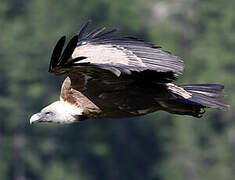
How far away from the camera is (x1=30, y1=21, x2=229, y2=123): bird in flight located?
322 inches

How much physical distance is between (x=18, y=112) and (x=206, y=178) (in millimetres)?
7444

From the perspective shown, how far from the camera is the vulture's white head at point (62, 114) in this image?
8.69 metres

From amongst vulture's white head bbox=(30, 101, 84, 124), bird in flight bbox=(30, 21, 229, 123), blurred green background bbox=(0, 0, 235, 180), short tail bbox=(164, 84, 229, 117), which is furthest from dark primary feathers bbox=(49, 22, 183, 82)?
blurred green background bbox=(0, 0, 235, 180)

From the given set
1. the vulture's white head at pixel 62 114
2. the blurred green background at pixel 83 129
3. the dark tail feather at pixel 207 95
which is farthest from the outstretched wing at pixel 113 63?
the blurred green background at pixel 83 129

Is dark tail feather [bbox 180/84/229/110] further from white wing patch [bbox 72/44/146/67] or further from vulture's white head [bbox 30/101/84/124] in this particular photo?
vulture's white head [bbox 30/101/84/124]

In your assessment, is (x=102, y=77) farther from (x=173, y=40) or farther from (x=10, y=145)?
(x=173, y=40)

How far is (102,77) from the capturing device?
819 cm

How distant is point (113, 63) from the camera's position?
8.18 metres

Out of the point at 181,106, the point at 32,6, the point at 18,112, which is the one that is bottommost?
the point at 18,112

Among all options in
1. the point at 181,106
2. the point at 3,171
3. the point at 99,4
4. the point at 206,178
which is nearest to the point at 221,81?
the point at 206,178

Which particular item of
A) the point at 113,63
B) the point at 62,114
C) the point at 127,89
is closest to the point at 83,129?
the point at 62,114

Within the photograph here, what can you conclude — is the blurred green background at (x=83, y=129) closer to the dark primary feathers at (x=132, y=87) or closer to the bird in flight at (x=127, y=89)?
the bird in flight at (x=127, y=89)

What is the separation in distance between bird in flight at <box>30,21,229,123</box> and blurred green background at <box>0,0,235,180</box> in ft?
75.7

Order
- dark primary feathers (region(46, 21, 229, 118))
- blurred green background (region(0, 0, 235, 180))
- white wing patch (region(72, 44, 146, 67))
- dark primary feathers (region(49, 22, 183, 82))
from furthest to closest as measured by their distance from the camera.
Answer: blurred green background (region(0, 0, 235, 180)) → white wing patch (region(72, 44, 146, 67)) → dark primary feathers (region(46, 21, 229, 118)) → dark primary feathers (region(49, 22, 183, 82))
